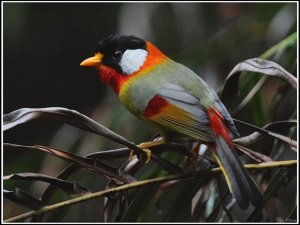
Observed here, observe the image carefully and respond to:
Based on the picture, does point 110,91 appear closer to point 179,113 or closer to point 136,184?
point 179,113

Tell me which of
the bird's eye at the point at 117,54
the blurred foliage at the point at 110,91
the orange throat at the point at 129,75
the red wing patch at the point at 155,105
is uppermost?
the bird's eye at the point at 117,54

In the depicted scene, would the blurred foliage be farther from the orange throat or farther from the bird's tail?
the orange throat

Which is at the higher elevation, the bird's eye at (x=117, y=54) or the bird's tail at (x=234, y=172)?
the bird's eye at (x=117, y=54)

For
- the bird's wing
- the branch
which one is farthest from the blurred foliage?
the bird's wing

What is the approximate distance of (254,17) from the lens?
13.3 feet

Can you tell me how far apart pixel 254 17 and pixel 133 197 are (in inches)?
95.9

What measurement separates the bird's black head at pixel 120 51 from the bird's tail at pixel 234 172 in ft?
1.83

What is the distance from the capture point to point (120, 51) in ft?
7.83

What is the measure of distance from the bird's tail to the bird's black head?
0.56 m

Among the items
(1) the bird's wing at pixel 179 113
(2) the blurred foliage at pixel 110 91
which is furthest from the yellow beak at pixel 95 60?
(2) the blurred foliage at pixel 110 91

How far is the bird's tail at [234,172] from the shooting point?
1.74 meters

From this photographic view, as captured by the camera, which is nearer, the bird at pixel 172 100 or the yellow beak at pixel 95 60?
the bird at pixel 172 100

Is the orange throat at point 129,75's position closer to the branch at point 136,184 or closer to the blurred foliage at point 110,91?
the blurred foliage at point 110,91

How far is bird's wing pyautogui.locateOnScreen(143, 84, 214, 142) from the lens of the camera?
199 cm
